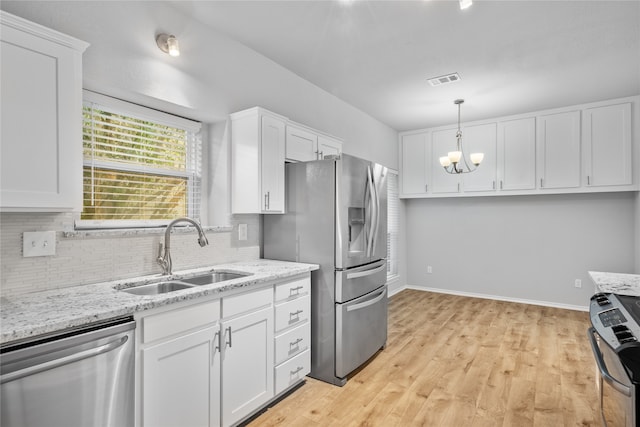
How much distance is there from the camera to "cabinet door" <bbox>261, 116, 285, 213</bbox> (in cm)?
264

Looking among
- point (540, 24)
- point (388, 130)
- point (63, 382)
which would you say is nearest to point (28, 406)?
point (63, 382)

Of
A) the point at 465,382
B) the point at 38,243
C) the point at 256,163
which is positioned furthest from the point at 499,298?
the point at 38,243

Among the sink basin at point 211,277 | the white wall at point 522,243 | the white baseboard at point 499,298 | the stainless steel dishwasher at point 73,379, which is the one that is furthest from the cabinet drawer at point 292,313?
the white wall at point 522,243

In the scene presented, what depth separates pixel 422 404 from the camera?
7.59ft

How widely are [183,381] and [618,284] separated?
2456 millimetres

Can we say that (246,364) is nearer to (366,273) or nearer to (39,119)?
(366,273)

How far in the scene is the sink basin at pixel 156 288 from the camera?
6.48 ft

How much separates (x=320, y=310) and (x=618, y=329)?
184 cm

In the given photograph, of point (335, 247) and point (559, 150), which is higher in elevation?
point (559, 150)

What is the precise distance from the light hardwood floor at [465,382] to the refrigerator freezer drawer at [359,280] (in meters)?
0.66

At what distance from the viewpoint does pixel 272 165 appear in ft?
8.86

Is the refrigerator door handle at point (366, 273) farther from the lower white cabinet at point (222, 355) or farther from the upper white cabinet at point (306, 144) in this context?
the upper white cabinet at point (306, 144)

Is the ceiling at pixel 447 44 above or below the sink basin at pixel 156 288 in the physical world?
above

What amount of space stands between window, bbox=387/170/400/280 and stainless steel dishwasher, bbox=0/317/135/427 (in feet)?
14.7
